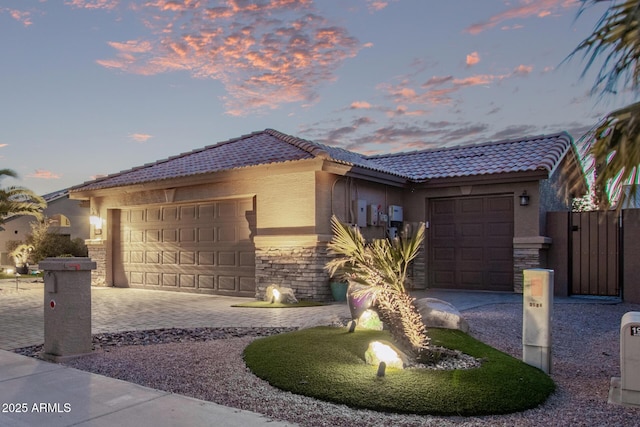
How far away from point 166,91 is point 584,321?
11.7 meters

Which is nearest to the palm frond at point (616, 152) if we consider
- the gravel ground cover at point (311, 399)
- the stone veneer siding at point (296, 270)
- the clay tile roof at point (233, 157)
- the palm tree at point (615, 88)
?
the palm tree at point (615, 88)

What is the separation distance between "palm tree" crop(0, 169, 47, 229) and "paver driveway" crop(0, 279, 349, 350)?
25.6ft

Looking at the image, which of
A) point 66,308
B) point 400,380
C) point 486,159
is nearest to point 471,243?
point 486,159

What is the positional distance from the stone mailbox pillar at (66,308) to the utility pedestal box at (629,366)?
6.04 metres

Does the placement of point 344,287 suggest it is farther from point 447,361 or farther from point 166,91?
point 166,91

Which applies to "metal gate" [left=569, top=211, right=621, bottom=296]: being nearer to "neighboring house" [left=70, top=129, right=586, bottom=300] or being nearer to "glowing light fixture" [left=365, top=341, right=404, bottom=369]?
"neighboring house" [left=70, top=129, right=586, bottom=300]

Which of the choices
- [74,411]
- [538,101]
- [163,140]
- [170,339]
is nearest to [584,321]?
[538,101]

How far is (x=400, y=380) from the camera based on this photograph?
5.07 m

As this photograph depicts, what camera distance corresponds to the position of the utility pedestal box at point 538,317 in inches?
229

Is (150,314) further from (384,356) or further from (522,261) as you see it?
(522,261)

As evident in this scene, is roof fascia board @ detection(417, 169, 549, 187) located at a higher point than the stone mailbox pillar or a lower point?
higher

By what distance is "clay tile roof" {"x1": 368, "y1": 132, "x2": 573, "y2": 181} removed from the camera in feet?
45.4

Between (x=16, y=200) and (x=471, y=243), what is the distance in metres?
19.4

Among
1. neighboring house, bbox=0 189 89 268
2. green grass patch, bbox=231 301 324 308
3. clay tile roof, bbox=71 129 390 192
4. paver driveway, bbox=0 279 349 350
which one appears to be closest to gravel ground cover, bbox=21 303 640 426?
paver driveway, bbox=0 279 349 350
